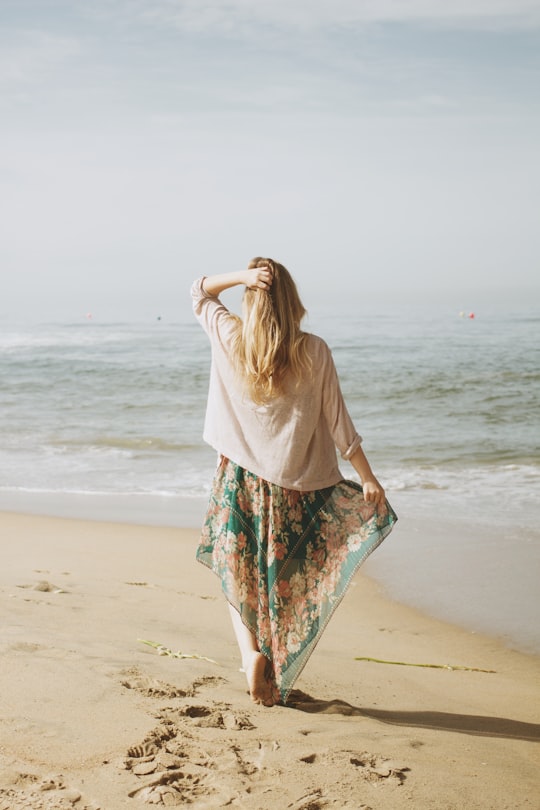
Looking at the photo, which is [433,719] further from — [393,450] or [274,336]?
[393,450]

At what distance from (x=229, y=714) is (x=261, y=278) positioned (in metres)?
1.61

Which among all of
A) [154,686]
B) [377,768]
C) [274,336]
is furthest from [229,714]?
[274,336]

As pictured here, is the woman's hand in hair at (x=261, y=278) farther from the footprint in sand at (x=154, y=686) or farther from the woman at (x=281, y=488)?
the footprint in sand at (x=154, y=686)

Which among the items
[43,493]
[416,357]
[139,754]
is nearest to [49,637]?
[139,754]

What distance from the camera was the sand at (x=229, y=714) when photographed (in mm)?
2514

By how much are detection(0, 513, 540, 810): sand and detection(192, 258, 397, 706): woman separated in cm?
31

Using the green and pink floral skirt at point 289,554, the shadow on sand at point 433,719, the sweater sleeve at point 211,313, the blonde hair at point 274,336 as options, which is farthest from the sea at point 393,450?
the sweater sleeve at point 211,313

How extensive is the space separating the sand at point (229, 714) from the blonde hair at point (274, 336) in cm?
124

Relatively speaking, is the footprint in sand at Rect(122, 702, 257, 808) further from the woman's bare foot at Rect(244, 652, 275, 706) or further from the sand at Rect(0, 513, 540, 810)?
the woman's bare foot at Rect(244, 652, 275, 706)

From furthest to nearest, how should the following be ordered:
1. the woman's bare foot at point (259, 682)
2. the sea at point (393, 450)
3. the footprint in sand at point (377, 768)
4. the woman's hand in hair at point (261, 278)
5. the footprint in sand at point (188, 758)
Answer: the sea at point (393, 450) → the woman's bare foot at point (259, 682) → the woman's hand in hair at point (261, 278) → the footprint in sand at point (377, 768) → the footprint in sand at point (188, 758)

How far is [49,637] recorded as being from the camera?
3.77 metres

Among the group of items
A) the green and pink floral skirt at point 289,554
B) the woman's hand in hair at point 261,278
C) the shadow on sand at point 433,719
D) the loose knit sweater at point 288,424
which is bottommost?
the shadow on sand at point 433,719

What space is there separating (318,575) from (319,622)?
180 millimetres

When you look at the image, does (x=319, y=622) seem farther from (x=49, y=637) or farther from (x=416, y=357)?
(x=416, y=357)
